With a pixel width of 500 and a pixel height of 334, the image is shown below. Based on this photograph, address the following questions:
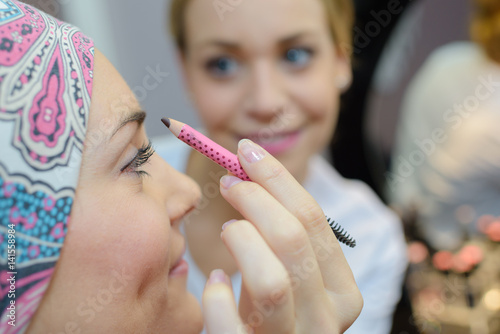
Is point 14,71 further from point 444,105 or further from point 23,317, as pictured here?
point 444,105

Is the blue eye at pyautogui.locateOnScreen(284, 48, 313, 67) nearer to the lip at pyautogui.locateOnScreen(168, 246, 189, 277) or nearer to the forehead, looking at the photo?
the forehead

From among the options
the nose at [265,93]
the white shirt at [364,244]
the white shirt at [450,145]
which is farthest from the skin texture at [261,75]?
Result: the white shirt at [450,145]

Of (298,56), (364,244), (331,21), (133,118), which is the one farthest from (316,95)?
(133,118)

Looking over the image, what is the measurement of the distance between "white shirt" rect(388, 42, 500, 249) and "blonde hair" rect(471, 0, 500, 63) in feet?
0.15

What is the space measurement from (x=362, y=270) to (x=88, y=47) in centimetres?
78

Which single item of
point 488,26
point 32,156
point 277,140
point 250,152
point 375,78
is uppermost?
point 32,156

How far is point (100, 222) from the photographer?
0.50 metres

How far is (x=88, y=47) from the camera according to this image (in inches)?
21.4

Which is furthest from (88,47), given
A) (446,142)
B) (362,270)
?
(446,142)

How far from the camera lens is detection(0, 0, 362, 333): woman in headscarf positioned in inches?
17.3

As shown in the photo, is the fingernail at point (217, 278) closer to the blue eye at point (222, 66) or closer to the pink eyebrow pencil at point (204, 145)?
the pink eyebrow pencil at point (204, 145)

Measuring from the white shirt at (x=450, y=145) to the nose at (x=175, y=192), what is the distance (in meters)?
0.91

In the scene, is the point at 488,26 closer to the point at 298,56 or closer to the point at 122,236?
the point at 298,56

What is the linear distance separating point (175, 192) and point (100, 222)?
0.51 ft
